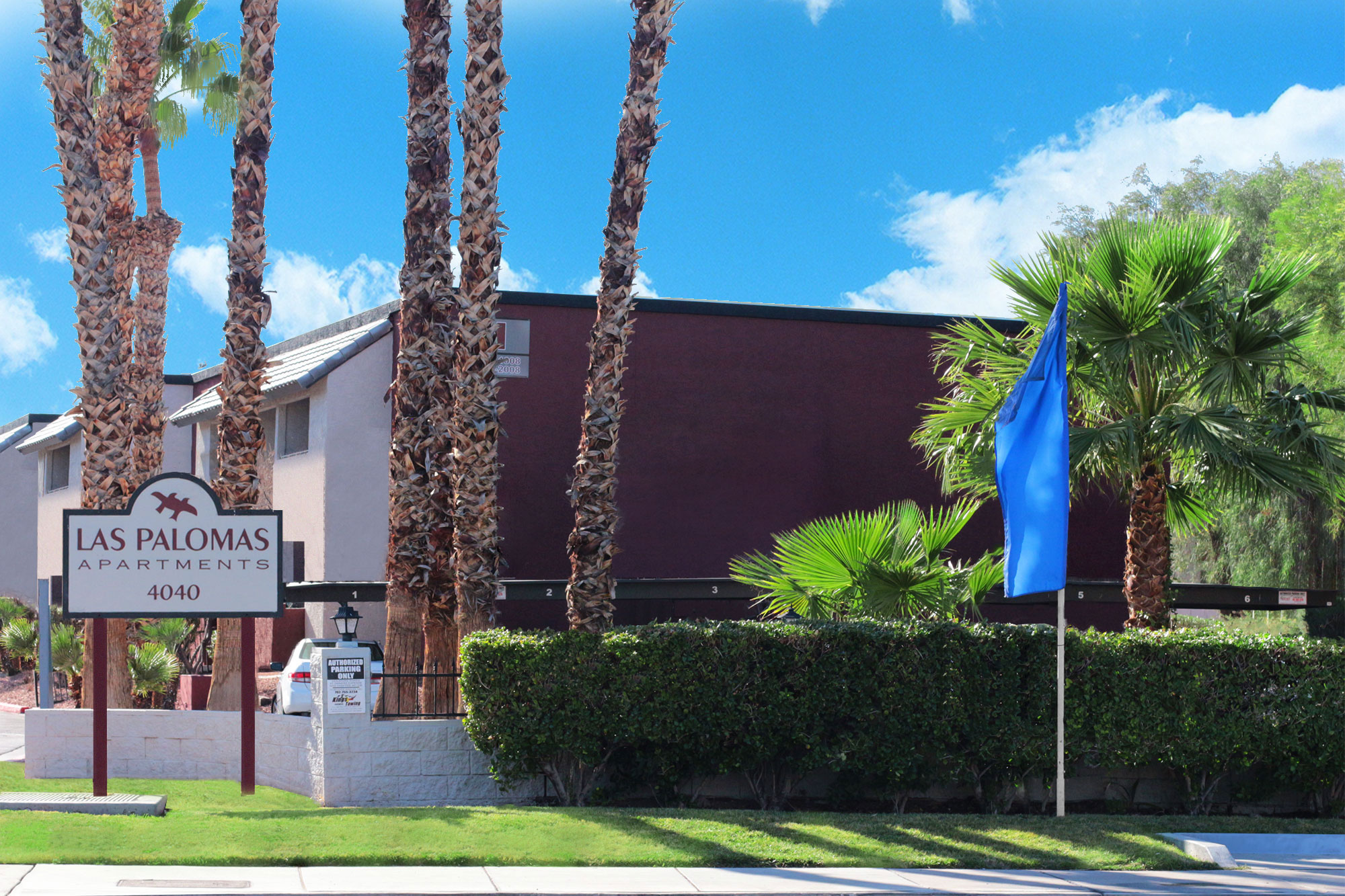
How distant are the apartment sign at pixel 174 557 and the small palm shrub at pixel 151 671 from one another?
5.73 metres

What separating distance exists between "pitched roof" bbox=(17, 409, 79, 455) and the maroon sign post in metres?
21.9

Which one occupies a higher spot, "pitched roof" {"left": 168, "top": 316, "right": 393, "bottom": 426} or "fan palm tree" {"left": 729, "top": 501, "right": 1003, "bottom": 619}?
"pitched roof" {"left": 168, "top": 316, "right": 393, "bottom": 426}

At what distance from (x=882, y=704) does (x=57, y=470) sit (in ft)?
101

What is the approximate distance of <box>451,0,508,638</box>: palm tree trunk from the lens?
13.7 metres

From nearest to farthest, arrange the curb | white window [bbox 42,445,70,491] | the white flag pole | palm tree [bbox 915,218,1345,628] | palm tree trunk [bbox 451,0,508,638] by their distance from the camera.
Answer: the curb, the white flag pole, palm tree [bbox 915,218,1345,628], palm tree trunk [bbox 451,0,508,638], white window [bbox 42,445,70,491]

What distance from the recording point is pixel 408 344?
14539 millimetres

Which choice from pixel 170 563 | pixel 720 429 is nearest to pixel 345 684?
pixel 170 563

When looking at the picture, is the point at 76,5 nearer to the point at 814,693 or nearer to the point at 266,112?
the point at 266,112

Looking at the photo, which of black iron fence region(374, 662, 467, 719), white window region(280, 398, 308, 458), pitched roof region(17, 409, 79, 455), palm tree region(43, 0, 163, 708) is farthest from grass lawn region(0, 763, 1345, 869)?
pitched roof region(17, 409, 79, 455)

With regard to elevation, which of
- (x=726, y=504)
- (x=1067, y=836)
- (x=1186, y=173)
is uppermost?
(x=1186, y=173)

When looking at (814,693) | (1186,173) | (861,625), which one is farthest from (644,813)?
(1186,173)

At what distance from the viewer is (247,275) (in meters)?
16.0

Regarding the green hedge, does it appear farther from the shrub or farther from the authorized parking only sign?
the shrub

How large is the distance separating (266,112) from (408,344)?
13.7ft
